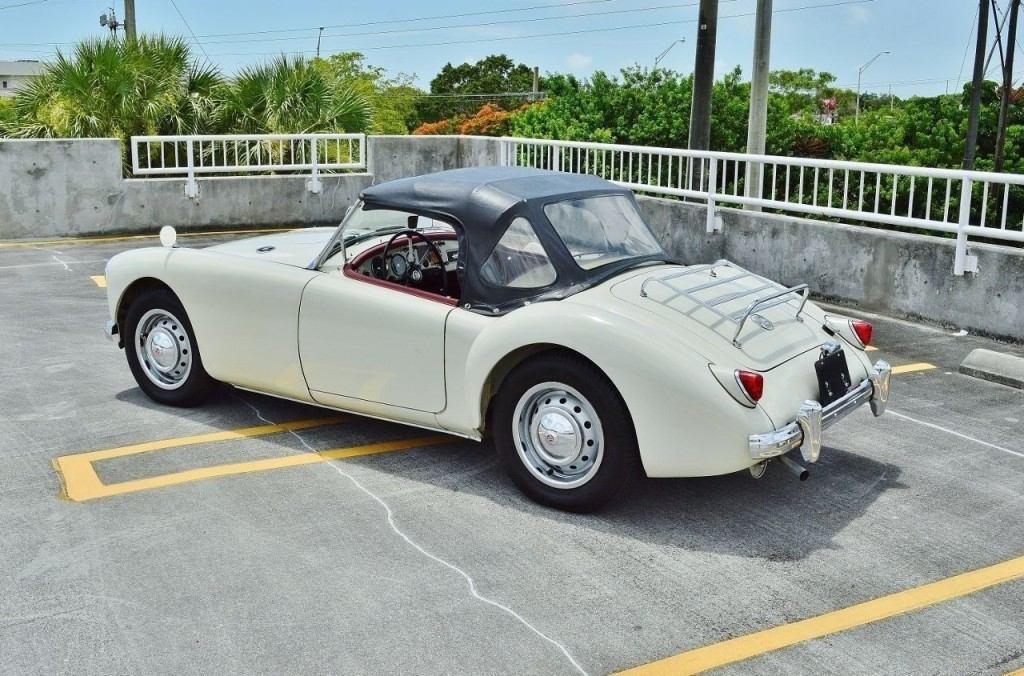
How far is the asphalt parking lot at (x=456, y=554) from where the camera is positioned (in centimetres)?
400

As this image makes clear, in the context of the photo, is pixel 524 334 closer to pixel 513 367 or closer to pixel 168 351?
pixel 513 367

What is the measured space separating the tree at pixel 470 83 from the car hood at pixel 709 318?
243 feet

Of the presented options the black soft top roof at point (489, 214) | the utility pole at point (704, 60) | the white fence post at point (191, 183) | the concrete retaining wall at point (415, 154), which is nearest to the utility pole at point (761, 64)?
the utility pole at point (704, 60)

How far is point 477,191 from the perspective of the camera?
5680mm

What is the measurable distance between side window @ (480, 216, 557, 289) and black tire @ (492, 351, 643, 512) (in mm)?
500

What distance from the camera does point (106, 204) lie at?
48.4 feet

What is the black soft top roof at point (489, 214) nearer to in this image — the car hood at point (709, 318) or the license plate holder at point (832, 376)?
the car hood at point (709, 318)

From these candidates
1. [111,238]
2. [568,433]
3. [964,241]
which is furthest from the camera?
[111,238]

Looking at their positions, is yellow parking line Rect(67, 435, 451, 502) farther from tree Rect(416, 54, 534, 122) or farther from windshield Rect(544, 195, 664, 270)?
tree Rect(416, 54, 534, 122)

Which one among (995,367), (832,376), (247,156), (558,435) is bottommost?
(995,367)

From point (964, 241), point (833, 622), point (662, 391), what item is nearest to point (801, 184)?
point (964, 241)

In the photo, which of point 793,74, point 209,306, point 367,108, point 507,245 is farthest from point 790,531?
point 793,74

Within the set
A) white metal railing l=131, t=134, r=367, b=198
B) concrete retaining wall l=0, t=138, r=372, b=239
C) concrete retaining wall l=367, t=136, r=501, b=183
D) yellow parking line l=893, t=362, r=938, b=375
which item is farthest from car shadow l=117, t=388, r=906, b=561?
concrete retaining wall l=367, t=136, r=501, b=183

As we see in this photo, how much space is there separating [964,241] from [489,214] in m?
4.96
